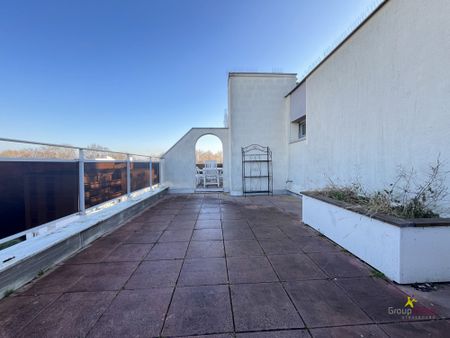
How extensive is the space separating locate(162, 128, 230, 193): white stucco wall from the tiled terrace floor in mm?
4992

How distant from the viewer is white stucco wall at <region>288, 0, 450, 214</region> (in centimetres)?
224

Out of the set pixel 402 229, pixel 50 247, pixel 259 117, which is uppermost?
pixel 259 117

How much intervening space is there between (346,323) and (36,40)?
54.3 feet

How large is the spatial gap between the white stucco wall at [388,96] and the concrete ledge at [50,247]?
4.52m

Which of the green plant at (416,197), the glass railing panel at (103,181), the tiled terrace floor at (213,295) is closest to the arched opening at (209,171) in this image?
the glass railing panel at (103,181)

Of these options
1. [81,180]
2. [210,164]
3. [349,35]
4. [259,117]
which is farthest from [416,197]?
[210,164]

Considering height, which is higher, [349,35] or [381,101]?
[349,35]

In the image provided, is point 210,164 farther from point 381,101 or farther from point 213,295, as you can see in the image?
point 213,295

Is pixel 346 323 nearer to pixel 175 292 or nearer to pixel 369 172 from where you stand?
pixel 175 292

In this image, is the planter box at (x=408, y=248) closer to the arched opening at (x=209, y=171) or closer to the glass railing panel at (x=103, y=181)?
the glass railing panel at (x=103, y=181)

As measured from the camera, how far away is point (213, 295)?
1766 millimetres

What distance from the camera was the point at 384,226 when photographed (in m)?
2.05

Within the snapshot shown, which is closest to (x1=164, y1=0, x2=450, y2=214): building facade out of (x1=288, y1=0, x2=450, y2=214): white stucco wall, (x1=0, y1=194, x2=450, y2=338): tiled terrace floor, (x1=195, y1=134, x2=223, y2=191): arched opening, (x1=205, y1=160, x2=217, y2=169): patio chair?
(x1=288, y1=0, x2=450, y2=214): white stucco wall

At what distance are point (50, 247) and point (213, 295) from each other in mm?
2005
